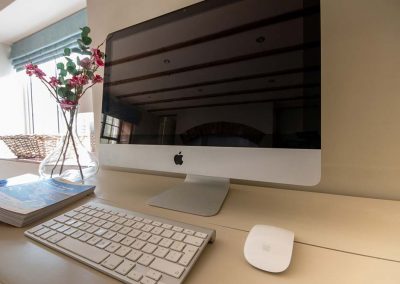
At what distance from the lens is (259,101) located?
1.43 ft

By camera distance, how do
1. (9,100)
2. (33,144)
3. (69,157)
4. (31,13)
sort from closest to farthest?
(69,157) < (33,144) < (31,13) < (9,100)

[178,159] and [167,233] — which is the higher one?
[178,159]

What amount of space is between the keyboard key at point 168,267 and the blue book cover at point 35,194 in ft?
1.13

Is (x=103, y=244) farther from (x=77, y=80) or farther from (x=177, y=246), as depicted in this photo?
(x=77, y=80)

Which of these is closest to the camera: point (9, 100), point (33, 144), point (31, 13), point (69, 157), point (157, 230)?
point (157, 230)

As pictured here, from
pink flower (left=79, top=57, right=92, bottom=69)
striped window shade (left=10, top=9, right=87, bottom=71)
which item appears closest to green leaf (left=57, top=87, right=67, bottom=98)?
pink flower (left=79, top=57, right=92, bottom=69)

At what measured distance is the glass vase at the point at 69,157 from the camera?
737mm

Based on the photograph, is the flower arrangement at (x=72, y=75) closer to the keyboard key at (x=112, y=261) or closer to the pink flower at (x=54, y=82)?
the pink flower at (x=54, y=82)

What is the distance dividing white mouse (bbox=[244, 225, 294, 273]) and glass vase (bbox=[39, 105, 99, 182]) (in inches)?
28.1

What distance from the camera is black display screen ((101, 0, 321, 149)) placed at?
0.40m

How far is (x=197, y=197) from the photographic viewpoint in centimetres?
53

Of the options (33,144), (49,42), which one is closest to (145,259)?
(33,144)

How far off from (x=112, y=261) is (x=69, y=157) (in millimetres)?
719

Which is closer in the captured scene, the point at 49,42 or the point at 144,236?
the point at 144,236
